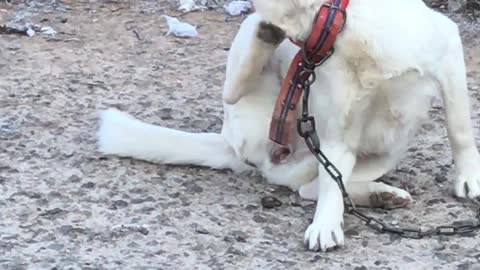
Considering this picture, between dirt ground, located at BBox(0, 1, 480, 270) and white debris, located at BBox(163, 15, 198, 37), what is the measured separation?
0.76ft

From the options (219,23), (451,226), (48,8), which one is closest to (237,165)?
(451,226)

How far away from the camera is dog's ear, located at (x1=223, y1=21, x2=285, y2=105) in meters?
2.88

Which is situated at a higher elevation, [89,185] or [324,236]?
[324,236]

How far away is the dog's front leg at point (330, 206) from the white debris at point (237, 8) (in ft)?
7.77

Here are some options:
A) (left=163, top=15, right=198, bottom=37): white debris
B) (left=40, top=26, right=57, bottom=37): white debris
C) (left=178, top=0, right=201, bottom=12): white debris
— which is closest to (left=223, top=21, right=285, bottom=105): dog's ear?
(left=163, top=15, right=198, bottom=37): white debris

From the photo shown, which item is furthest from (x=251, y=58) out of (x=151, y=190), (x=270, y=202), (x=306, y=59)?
(x=151, y=190)

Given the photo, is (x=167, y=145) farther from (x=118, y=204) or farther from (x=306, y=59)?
(x=306, y=59)

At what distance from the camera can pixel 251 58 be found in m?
3.03

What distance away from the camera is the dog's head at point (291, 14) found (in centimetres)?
276

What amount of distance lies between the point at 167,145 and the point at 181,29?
5.64ft

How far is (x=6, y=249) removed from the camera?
9.68ft

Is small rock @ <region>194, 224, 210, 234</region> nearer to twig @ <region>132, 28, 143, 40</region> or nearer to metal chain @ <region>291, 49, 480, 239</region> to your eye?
metal chain @ <region>291, 49, 480, 239</region>

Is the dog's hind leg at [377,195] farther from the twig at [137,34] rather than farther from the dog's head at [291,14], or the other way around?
the twig at [137,34]

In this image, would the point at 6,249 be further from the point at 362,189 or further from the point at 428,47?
the point at 428,47
